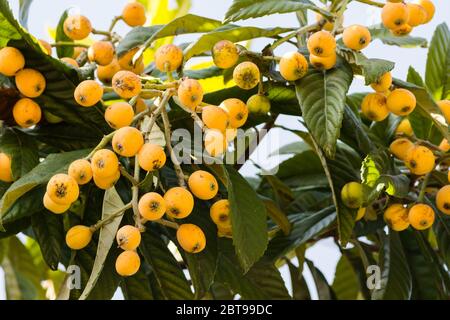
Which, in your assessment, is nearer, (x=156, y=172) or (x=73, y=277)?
(x=156, y=172)

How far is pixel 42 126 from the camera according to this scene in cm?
135

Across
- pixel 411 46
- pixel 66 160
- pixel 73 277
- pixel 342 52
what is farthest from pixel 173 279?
pixel 411 46

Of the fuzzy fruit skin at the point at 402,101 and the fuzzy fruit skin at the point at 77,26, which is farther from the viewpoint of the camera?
the fuzzy fruit skin at the point at 77,26

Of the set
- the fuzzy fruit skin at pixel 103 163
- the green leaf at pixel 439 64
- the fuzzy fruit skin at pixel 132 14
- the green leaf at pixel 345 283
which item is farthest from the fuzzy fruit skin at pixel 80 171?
the green leaf at pixel 345 283

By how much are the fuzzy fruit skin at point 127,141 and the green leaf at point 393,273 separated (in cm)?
50

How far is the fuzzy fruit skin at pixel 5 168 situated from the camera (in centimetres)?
124

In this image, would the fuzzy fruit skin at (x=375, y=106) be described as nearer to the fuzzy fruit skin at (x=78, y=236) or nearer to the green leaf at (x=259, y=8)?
the green leaf at (x=259, y=8)

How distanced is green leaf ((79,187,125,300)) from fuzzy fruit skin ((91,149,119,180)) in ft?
0.30

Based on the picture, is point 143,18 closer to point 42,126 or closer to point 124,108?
point 42,126

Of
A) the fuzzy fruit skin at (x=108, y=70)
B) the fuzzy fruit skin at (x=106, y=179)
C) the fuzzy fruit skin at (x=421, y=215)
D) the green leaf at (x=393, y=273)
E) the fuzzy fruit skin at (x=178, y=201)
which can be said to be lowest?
the green leaf at (x=393, y=273)

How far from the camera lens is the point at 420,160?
1.27m

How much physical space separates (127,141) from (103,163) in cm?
4

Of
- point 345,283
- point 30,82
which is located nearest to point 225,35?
point 30,82
